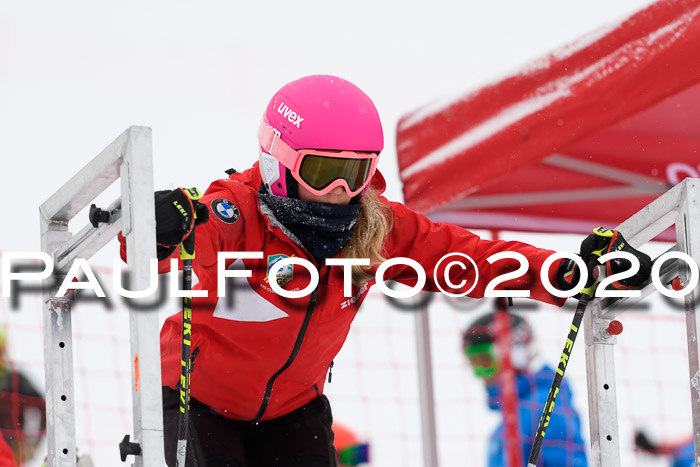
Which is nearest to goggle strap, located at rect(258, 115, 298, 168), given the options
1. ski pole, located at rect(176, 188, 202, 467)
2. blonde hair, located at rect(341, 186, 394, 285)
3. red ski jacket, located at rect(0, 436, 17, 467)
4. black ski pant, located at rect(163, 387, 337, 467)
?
blonde hair, located at rect(341, 186, 394, 285)

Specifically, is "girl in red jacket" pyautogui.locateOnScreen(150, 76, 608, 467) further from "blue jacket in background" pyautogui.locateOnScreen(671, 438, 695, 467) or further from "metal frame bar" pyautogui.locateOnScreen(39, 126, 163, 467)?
"blue jacket in background" pyautogui.locateOnScreen(671, 438, 695, 467)

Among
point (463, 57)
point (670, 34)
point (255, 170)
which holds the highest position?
point (463, 57)

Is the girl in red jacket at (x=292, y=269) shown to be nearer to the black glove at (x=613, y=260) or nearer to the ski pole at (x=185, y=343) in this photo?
the black glove at (x=613, y=260)

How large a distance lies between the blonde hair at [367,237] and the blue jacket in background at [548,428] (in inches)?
82.0

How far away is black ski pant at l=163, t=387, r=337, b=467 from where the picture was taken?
9.20 ft

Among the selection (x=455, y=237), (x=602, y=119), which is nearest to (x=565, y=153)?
(x=602, y=119)

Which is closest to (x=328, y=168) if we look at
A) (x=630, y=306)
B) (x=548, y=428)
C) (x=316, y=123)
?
(x=316, y=123)

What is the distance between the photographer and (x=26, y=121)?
26.5 ft

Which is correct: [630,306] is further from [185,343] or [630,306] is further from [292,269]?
[185,343]

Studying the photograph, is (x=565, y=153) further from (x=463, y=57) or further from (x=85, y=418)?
(x=463, y=57)

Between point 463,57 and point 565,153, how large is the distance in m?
5.11

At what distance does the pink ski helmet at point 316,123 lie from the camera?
2.67 meters

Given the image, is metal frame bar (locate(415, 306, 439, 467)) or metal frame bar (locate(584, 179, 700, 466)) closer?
metal frame bar (locate(584, 179, 700, 466))

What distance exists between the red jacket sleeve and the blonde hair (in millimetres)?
97
